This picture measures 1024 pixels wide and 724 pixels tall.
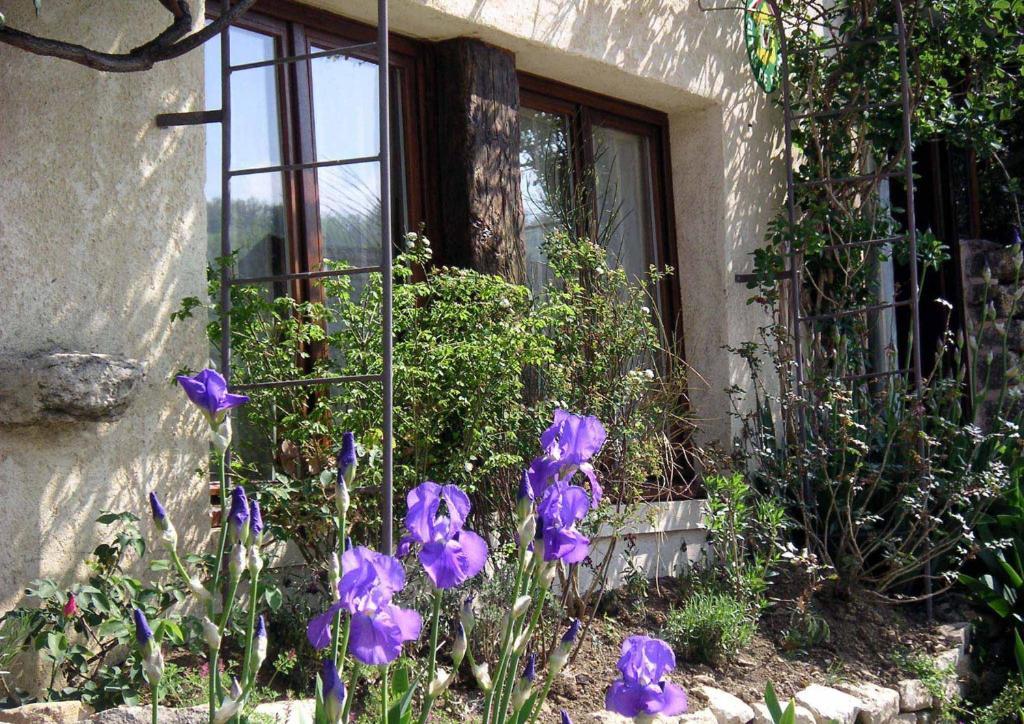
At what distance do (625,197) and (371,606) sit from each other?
4965 mm

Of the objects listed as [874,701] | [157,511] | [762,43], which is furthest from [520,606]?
[762,43]

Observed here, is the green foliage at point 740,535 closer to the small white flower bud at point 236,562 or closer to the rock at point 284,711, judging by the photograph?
the rock at point 284,711

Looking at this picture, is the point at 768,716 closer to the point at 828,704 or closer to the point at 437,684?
the point at 828,704

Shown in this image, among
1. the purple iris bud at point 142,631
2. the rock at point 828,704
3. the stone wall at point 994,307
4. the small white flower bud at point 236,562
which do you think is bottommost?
the rock at point 828,704

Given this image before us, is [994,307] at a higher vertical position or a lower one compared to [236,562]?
higher

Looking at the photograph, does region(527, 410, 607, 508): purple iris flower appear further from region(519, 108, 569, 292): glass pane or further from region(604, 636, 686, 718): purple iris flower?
region(519, 108, 569, 292): glass pane

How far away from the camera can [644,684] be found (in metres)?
1.62

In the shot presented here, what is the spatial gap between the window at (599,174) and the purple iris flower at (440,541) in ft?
12.5

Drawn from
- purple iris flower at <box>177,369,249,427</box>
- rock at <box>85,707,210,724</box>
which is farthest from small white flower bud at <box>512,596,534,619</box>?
rock at <box>85,707,210,724</box>

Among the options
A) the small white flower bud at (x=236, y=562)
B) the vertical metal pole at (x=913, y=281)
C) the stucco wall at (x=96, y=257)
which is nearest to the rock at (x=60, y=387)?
the stucco wall at (x=96, y=257)

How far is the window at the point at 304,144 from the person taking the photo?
4449mm

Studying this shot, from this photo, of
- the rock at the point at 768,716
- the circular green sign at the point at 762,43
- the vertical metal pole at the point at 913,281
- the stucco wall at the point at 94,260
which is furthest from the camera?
the circular green sign at the point at 762,43

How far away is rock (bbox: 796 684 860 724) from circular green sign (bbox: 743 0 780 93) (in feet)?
11.2

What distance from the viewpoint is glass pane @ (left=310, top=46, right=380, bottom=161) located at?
4.81 m
